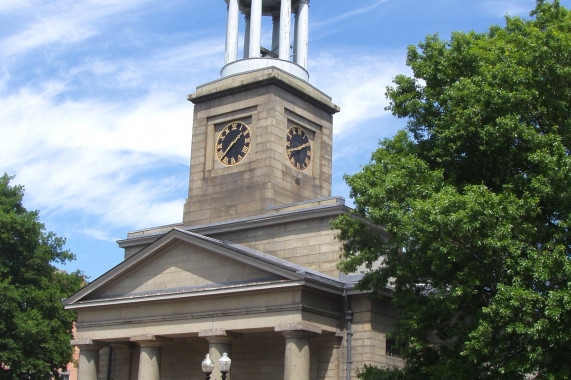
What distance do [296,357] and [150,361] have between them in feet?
22.9

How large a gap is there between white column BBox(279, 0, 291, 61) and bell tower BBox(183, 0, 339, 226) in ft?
0.16

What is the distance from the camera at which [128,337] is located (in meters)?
36.1

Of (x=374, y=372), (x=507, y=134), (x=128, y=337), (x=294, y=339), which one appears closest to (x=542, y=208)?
(x=507, y=134)

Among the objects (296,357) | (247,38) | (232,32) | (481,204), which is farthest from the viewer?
(247,38)

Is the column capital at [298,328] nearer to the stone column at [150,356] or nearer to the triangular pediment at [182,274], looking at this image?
the triangular pediment at [182,274]

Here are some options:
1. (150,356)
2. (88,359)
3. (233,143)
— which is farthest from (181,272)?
(233,143)

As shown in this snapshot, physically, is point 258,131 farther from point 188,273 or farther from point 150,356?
point 150,356

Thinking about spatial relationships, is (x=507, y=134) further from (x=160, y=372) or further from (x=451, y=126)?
(x=160, y=372)

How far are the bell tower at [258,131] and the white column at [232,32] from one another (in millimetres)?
49

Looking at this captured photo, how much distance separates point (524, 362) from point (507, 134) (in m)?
6.60

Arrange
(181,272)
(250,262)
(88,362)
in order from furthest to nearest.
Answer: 1. (88,362)
2. (181,272)
3. (250,262)

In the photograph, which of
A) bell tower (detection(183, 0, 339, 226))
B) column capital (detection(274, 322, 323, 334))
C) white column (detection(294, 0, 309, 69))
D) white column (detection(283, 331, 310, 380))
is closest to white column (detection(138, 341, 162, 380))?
column capital (detection(274, 322, 323, 334))

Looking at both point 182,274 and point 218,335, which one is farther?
point 182,274

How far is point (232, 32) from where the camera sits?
43312 mm
